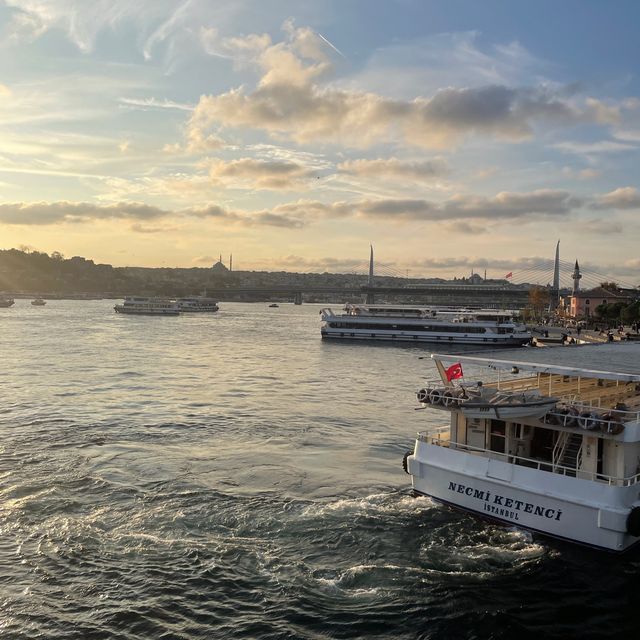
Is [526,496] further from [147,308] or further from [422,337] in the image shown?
[147,308]

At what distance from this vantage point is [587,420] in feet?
44.7

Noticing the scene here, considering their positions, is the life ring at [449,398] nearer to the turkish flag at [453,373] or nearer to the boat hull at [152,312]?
the turkish flag at [453,373]

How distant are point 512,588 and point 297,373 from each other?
3185 cm

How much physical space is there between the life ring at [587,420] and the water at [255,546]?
2.69 m

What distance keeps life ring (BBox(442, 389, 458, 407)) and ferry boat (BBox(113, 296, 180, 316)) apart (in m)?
117

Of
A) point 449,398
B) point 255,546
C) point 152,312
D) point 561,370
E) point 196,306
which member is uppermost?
point 561,370

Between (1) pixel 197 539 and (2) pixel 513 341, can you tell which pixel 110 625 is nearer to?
(1) pixel 197 539

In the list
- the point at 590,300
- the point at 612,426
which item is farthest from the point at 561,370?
the point at 590,300

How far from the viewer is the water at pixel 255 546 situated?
11219 mm

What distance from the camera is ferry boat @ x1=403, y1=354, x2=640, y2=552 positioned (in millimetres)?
12992

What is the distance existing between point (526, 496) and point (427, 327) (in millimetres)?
62359

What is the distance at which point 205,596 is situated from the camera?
38.8ft

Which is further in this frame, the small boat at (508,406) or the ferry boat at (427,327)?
the ferry boat at (427,327)

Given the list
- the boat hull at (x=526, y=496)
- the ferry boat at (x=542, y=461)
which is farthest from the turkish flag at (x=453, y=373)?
the boat hull at (x=526, y=496)
